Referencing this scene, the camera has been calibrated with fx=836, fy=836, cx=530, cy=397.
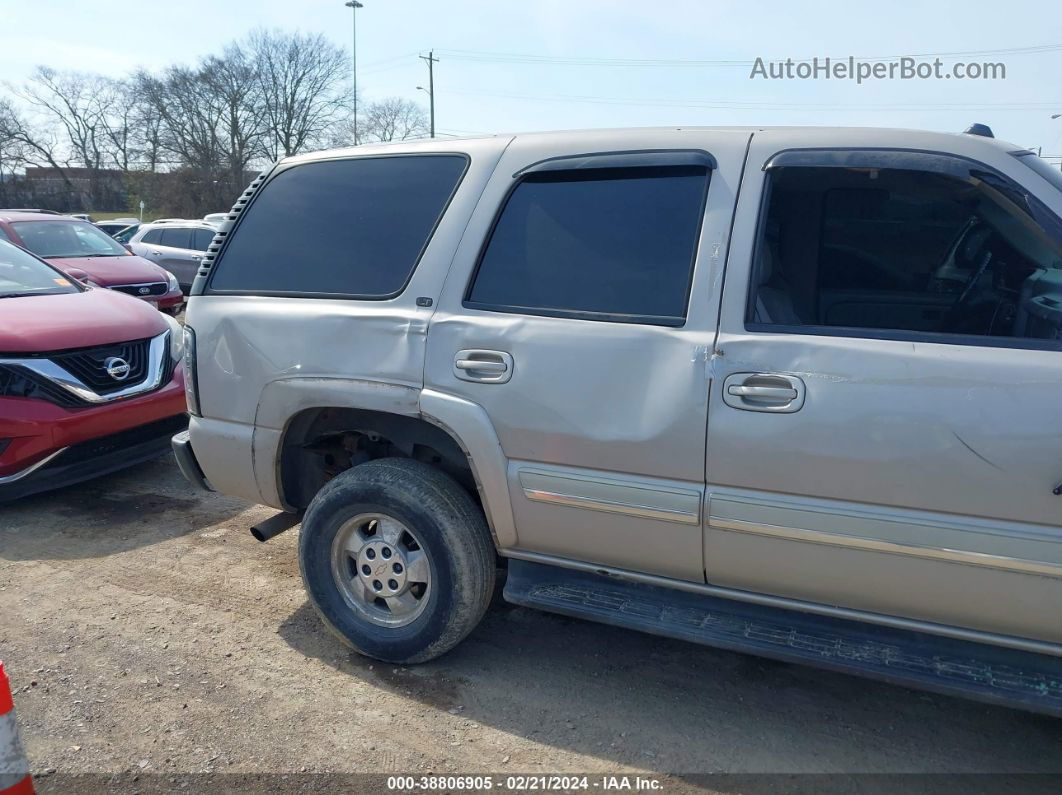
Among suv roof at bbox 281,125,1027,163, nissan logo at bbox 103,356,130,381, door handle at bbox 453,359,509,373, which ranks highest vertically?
suv roof at bbox 281,125,1027,163

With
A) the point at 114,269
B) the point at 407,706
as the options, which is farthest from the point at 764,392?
the point at 114,269

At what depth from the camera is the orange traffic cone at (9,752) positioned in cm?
221

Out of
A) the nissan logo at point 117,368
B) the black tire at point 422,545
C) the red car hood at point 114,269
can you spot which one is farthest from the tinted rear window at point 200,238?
the black tire at point 422,545

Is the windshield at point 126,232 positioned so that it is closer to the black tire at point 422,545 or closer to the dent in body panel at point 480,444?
the black tire at point 422,545

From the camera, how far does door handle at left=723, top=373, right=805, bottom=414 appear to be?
2609 mm

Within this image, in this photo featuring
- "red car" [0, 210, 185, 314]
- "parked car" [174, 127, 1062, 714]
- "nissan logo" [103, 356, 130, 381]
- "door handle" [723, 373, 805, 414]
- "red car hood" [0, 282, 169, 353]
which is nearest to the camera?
"parked car" [174, 127, 1062, 714]

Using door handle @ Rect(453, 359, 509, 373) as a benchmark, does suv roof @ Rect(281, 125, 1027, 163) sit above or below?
above

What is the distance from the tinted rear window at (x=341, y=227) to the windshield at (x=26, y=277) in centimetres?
279

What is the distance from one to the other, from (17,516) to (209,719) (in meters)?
2.75

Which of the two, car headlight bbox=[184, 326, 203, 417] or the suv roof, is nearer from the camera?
the suv roof

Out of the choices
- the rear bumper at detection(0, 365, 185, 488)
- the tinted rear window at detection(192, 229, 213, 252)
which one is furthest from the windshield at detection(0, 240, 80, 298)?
the tinted rear window at detection(192, 229, 213, 252)

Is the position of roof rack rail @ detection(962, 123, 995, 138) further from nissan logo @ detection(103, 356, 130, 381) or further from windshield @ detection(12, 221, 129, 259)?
windshield @ detection(12, 221, 129, 259)

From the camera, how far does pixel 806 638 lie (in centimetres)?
280

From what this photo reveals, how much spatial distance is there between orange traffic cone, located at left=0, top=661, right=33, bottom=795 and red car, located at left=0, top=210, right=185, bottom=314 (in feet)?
29.3
